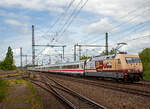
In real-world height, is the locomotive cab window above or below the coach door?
above

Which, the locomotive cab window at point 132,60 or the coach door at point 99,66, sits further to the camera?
the coach door at point 99,66

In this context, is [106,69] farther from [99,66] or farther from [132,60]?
[132,60]

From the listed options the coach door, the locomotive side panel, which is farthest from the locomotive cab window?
the coach door

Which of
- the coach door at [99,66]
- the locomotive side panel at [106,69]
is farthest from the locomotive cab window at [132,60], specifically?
the coach door at [99,66]

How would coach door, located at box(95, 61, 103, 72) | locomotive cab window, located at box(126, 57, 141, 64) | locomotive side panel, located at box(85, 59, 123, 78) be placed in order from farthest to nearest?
coach door, located at box(95, 61, 103, 72) < locomotive side panel, located at box(85, 59, 123, 78) < locomotive cab window, located at box(126, 57, 141, 64)

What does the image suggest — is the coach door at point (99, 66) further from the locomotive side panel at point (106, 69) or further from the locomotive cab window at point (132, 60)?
the locomotive cab window at point (132, 60)

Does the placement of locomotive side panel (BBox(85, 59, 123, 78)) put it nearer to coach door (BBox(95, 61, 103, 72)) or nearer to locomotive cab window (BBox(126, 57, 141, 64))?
coach door (BBox(95, 61, 103, 72))

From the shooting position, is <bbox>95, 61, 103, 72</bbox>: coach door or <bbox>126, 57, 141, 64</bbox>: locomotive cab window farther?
<bbox>95, 61, 103, 72</bbox>: coach door

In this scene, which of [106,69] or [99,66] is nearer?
[106,69]

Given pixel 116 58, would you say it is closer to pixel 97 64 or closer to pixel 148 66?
pixel 97 64

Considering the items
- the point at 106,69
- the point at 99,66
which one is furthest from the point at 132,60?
the point at 99,66

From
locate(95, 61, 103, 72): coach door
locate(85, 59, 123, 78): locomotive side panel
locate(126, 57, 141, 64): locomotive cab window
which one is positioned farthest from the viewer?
locate(95, 61, 103, 72): coach door

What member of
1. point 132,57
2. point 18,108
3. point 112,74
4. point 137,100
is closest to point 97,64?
point 112,74

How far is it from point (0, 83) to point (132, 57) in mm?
12907
